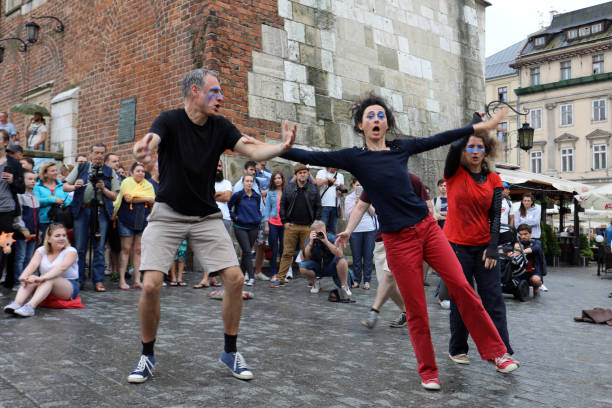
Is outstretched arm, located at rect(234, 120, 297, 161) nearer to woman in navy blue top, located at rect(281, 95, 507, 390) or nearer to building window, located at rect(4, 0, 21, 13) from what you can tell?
A: woman in navy blue top, located at rect(281, 95, 507, 390)

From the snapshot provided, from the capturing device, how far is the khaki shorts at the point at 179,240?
3.77 metres

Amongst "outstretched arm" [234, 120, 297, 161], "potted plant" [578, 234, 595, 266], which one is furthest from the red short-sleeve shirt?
"potted plant" [578, 234, 595, 266]

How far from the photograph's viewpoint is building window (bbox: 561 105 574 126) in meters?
47.8

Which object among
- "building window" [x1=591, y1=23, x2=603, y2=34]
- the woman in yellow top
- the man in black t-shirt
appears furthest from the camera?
"building window" [x1=591, y1=23, x2=603, y2=34]

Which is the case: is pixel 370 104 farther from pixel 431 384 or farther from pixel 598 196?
pixel 598 196

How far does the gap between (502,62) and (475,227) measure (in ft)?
186

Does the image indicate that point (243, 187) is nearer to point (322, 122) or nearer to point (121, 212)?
point (121, 212)

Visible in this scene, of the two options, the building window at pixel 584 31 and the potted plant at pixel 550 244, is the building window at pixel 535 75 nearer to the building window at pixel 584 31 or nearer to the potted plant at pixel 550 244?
the building window at pixel 584 31

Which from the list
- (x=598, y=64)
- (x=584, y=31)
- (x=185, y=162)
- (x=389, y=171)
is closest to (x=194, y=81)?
(x=185, y=162)

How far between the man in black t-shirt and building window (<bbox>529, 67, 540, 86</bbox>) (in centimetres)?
5107

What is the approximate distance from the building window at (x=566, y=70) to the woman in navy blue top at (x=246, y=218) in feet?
151

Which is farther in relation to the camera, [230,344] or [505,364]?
[505,364]

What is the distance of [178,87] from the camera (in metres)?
10.7

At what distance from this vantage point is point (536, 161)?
50.0 m
